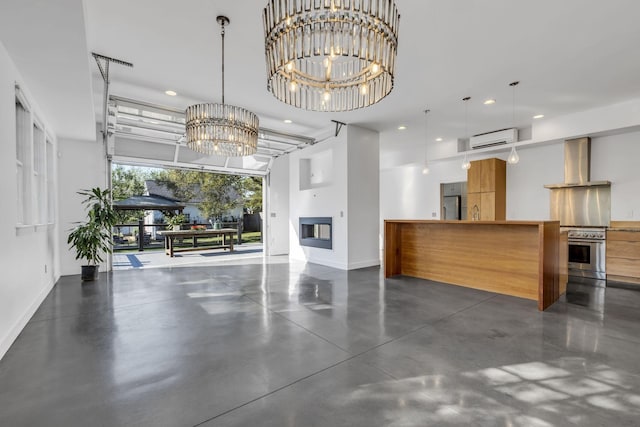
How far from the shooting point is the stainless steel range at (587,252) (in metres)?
4.96

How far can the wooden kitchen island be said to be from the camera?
3.71 metres

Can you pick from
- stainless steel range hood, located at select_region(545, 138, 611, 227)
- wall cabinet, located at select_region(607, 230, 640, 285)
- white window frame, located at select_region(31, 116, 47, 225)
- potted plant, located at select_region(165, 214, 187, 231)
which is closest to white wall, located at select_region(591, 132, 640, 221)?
stainless steel range hood, located at select_region(545, 138, 611, 227)

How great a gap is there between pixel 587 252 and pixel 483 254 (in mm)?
2425

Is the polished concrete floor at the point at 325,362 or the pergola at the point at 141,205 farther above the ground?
the pergola at the point at 141,205

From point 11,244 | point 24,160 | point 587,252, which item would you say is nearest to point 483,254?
point 587,252

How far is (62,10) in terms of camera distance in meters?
2.12

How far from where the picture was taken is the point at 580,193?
18.3 ft

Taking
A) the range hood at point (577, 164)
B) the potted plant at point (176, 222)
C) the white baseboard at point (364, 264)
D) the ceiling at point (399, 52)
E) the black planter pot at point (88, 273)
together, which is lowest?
the white baseboard at point (364, 264)

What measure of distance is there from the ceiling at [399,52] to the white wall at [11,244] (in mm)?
301

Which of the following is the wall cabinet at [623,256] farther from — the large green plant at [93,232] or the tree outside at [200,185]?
the tree outside at [200,185]

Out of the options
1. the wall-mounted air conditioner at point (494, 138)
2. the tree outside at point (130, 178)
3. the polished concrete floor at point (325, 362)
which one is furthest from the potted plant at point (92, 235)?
the tree outside at point (130, 178)

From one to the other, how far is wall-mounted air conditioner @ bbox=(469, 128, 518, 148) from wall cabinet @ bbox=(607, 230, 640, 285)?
8.31ft

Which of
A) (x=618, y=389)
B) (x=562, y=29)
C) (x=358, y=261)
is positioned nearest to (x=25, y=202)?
(x=358, y=261)

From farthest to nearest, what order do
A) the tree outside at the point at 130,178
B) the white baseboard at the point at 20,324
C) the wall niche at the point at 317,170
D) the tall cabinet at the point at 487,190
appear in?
the tree outside at the point at 130,178, the wall niche at the point at 317,170, the tall cabinet at the point at 487,190, the white baseboard at the point at 20,324
